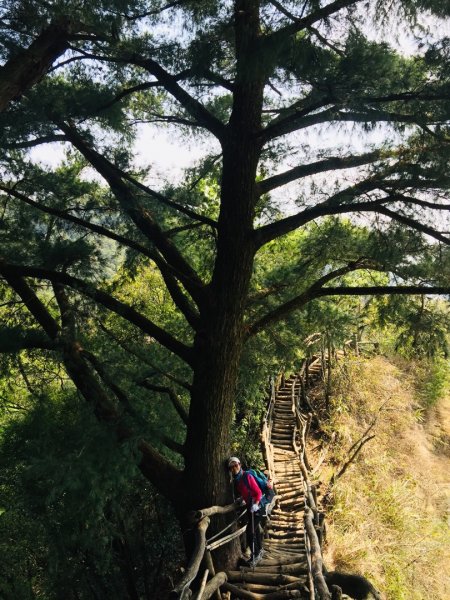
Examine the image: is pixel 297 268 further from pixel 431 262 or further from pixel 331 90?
pixel 331 90

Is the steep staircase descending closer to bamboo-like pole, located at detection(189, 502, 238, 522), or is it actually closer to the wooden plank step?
the wooden plank step

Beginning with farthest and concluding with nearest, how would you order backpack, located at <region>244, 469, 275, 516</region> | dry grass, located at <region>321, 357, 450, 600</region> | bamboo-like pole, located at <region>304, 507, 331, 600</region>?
dry grass, located at <region>321, 357, 450, 600</region> < backpack, located at <region>244, 469, 275, 516</region> < bamboo-like pole, located at <region>304, 507, 331, 600</region>

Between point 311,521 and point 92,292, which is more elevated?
point 92,292

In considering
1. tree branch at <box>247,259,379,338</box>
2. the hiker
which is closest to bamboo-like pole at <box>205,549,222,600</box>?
the hiker

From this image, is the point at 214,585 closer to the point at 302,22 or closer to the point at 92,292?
the point at 92,292

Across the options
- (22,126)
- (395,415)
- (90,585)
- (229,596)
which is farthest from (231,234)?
(395,415)

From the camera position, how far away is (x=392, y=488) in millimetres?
12250

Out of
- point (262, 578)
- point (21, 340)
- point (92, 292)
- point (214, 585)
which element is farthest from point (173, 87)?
point (262, 578)

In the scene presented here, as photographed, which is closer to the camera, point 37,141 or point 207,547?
point 207,547

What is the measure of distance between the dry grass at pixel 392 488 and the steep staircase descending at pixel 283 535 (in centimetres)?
136

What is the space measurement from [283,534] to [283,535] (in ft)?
0.10

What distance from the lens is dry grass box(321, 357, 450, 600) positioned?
9.44m

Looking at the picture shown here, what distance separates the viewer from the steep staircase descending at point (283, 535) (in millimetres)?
4410

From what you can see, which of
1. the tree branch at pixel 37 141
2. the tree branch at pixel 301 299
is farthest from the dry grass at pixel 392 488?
the tree branch at pixel 37 141
